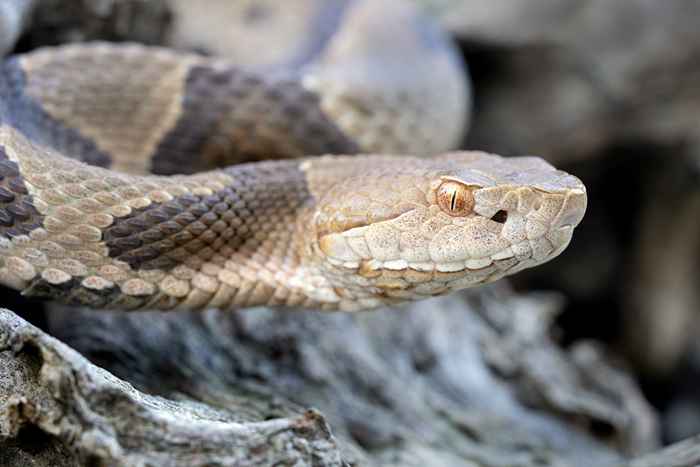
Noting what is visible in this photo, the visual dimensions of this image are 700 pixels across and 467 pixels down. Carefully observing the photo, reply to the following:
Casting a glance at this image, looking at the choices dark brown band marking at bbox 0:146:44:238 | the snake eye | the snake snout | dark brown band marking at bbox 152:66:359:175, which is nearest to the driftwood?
dark brown band marking at bbox 0:146:44:238

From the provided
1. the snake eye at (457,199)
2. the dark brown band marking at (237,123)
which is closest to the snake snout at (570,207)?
the snake eye at (457,199)

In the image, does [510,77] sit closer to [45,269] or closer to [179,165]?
[179,165]

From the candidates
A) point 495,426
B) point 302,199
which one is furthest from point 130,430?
point 495,426

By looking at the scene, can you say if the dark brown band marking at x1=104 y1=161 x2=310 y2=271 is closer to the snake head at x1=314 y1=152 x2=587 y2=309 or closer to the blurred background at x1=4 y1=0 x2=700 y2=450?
the snake head at x1=314 y1=152 x2=587 y2=309

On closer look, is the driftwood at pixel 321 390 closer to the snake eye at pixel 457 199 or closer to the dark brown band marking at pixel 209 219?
the dark brown band marking at pixel 209 219

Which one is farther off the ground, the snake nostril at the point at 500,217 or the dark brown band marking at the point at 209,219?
the snake nostril at the point at 500,217

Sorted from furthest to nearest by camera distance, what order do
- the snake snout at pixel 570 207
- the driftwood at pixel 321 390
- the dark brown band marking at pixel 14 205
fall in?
the snake snout at pixel 570 207 < the dark brown band marking at pixel 14 205 < the driftwood at pixel 321 390
